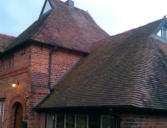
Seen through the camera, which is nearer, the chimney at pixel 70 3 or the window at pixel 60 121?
the window at pixel 60 121

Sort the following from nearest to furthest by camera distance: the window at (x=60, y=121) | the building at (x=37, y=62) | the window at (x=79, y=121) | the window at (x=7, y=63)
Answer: the window at (x=79, y=121), the window at (x=60, y=121), the building at (x=37, y=62), the window at (x=7, y=63)

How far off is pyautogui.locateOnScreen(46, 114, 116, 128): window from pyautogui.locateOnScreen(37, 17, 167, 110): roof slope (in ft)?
2.03

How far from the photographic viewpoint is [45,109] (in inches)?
438

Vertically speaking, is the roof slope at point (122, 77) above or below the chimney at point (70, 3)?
below

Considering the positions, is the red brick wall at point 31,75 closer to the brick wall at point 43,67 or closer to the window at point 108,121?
the brick wall at point 43,67

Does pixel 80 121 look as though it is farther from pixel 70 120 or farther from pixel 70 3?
pixel 70 3

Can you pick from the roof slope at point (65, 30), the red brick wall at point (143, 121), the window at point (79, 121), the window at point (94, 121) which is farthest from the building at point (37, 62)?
the red brick wall at point (143, 121)

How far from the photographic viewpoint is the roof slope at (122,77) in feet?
26.4

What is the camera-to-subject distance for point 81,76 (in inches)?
472

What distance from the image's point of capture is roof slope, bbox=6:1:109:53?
45.3 ft

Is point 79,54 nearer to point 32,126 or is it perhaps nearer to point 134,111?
point 32,126

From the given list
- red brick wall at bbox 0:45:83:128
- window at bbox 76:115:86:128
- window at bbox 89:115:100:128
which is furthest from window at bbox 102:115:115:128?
red brick wall at bbox 0:45:83:128

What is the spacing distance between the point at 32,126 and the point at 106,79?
4.85 metres

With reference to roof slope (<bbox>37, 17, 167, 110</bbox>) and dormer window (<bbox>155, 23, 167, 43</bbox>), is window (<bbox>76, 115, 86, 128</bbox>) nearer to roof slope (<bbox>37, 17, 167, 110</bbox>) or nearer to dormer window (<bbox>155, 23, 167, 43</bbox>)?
roof slope (<bbox>37, 17, 167, 110</bbox>)
